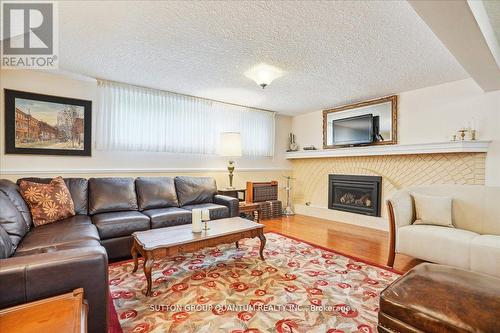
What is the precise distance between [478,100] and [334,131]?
6.97 feet

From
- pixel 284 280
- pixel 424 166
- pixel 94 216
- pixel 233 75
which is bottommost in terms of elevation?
pixel 284 280

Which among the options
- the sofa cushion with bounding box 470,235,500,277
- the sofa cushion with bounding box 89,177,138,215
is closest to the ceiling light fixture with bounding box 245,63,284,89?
the sofa cushion with bounding box 89,177,138,215

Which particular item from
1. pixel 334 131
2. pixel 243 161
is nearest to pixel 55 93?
pixel 243 161

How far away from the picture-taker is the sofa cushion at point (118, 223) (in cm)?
251

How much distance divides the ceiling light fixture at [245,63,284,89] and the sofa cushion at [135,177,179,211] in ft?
6.50

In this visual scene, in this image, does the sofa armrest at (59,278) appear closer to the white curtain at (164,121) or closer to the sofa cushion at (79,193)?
the sofa cushion at (79,193)

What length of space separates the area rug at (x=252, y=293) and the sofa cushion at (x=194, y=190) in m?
1.03

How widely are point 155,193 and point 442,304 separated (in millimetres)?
3188

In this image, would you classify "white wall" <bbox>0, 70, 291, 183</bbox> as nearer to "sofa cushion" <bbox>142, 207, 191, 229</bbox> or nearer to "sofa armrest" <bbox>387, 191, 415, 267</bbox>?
"sofa cushion" <bbox>142, 207, 191, 229</bbox>

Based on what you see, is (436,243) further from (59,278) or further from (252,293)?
(59,278)

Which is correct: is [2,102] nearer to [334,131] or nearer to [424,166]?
[334,131]

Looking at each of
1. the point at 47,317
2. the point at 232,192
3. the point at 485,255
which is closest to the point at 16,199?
the point at 47,317

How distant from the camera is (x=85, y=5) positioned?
5.94 feet

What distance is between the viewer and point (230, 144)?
13.5ft
